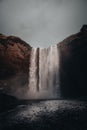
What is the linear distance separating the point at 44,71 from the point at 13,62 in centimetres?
993

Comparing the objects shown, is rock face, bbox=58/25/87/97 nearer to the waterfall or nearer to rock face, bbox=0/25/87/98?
rock face, bbox=0/25/87/98

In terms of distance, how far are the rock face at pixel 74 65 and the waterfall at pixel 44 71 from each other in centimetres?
224

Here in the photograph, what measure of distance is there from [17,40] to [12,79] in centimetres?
1181

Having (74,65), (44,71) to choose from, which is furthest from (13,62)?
(74,65)

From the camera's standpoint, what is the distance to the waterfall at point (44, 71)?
58.3 m

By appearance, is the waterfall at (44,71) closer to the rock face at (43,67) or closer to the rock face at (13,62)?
the rock face at (43,67)

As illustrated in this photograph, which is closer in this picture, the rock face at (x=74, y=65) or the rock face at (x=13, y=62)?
the rock face at (x=74, y=65)

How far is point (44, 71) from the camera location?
60750 mm

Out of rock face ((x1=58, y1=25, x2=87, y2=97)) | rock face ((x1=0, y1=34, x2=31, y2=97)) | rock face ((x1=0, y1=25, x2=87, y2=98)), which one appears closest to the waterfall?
rock face ((x1=0, y1=25, x2=87, y2=98))

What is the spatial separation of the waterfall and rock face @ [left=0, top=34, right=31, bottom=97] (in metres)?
2.10

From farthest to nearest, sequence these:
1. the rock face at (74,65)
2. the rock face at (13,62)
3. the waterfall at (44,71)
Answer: the waterfall at (44,71) → the rock face at (13,62) → the rock face at (74,65)

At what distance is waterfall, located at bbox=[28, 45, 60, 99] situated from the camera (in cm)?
5834

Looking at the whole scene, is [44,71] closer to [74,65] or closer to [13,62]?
[13,62]

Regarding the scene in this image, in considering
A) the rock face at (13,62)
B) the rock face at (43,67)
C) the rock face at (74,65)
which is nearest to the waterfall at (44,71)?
the rock face at (43,67)
